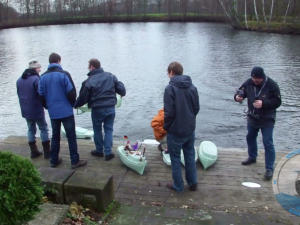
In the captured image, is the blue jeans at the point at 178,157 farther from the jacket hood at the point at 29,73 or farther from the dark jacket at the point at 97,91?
the jacket hood at the point at 29,73

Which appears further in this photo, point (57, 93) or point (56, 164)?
point (56, 164)

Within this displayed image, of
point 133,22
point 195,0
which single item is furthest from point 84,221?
point 195,0

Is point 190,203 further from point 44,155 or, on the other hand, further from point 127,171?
point 44,155

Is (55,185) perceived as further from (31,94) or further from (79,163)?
(31,94)

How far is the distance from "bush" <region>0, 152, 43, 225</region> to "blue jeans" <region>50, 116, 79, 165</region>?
2.25m

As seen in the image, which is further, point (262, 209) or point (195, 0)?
point (195, 0)

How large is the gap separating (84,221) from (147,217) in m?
0.76

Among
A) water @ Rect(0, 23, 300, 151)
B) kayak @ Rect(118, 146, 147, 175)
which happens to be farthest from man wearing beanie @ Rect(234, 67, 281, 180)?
water @ Rect(0, 23, 300, 151)

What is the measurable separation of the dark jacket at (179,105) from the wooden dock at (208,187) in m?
0.93

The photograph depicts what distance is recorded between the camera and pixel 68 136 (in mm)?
5480

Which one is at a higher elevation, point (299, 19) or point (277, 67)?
point (299, 19)

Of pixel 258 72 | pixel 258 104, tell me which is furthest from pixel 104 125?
pixel 258 72

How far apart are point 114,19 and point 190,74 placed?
58.0 m

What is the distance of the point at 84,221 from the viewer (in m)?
3.87
